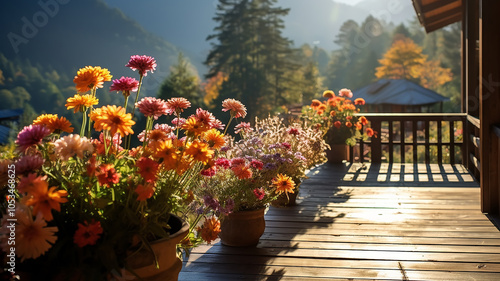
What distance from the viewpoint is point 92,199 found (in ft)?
5.44

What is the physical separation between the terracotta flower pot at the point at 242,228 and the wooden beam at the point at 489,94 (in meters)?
2.05

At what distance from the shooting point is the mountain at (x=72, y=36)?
40.0m

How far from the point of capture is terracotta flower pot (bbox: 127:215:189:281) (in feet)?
5.69

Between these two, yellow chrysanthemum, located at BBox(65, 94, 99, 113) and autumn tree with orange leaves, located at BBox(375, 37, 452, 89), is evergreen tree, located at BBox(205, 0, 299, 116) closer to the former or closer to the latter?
autumn tree with orange leaves, located at BBox(375, 37, 452, 89)

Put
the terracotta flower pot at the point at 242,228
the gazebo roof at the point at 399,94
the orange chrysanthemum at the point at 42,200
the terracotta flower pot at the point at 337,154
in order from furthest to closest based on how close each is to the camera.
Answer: the gazebo roof at the point at 399,94 → the terracotta flower pot at the point at 337,154 → the terracotta flower pot at the point at 242,228 → the orange chrysanthemum at the point at 42,200

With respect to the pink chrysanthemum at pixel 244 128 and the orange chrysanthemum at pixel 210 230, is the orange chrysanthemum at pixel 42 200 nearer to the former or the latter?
the orange chrysanthemum at pixel 210 230

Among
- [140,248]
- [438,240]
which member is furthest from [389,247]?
[140,248]

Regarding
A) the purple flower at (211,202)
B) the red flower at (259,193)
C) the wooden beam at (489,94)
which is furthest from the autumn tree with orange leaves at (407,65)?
the purple flower at (211,202)

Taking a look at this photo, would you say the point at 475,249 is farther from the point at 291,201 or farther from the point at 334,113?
the point at 334,113

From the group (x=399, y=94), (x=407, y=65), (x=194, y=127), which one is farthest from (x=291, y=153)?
(x=407, y=65)

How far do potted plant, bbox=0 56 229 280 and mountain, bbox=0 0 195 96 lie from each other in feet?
117

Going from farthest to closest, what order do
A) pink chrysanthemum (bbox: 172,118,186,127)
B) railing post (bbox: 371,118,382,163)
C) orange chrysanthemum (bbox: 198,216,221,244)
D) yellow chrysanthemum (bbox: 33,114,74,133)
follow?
railing post (bbox: 371,118,382,163) → orange chrysanthemum (bbox: 198,216,221,244) → pink chrysanthemum (bbox: 172,118,186,127) → yellow chrysanthemum (bbox: 33,114,74,133)

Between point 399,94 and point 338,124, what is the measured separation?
1766 centimetres

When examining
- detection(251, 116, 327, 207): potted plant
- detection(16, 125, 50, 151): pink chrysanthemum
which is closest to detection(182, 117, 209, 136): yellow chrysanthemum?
detection(16, 125, 50, 151): pink chrysanthemum
